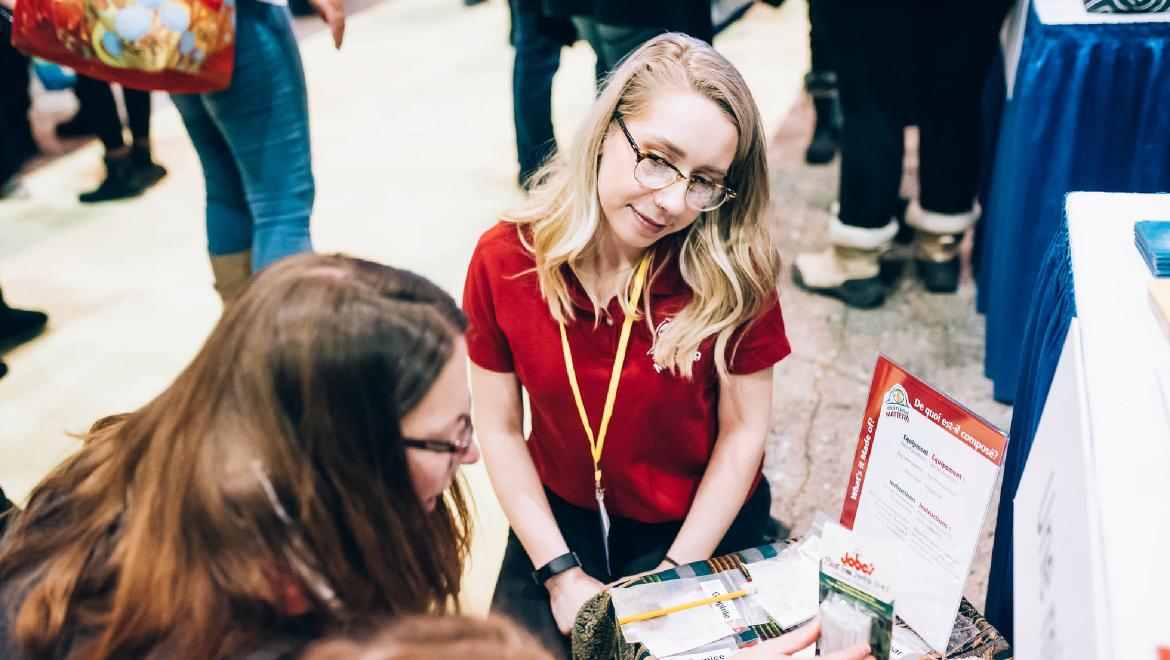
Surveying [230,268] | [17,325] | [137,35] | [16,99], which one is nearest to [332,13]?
[137,35]

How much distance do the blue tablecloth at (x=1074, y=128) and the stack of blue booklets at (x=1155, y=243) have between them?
94cm

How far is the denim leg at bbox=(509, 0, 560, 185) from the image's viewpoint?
296 centimetres

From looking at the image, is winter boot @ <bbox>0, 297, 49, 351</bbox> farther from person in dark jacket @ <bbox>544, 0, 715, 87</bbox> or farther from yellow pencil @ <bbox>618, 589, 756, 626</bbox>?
yellow pencil @ <bbox>618, 589, 756, 626</bbox>

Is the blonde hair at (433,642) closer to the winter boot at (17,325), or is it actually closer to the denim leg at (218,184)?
the denim leg at (218,184)

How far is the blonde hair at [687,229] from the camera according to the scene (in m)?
1.26

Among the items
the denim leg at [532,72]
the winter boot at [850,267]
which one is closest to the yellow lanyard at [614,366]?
the winter boot at [850,267]

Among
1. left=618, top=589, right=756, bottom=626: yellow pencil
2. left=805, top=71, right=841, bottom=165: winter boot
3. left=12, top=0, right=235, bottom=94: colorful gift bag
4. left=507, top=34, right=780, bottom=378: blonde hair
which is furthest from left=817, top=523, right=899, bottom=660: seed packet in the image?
left=805, top=71, right=841, bottom=165: winter boot

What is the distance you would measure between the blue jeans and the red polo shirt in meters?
0.71

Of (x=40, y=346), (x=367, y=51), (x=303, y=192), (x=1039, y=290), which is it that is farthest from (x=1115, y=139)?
(x=367, y=51)

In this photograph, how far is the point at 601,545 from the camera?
1.50m

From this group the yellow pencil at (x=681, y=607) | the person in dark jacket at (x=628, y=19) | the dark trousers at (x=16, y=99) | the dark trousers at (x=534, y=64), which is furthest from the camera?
the dark trousers at (x=16, y=99)

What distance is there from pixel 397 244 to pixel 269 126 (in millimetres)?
1184

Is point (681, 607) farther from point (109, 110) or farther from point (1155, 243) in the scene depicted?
point (109, 110)

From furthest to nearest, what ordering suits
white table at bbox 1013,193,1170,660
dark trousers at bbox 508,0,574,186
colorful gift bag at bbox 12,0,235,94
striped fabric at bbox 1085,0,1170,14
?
1. dark trousers at bbox 508,0,574,186
2. striped fabric at bbox 1085,0,1170,14
3. colorful gift bag at bbox 12,0,235,94
4. white table at bbox 1013,193,1170,660
